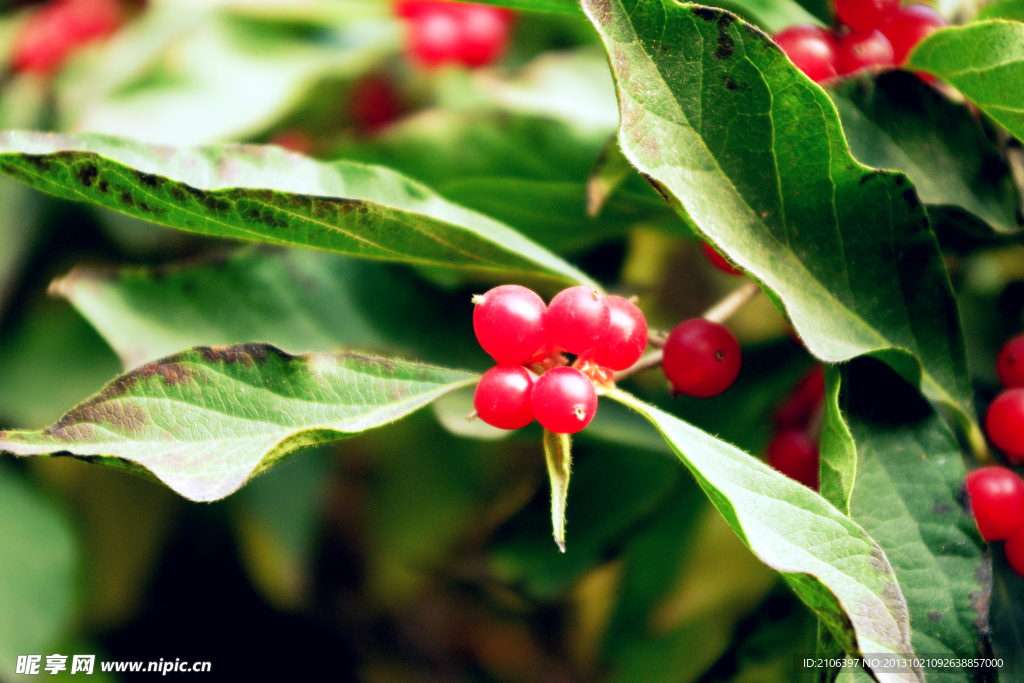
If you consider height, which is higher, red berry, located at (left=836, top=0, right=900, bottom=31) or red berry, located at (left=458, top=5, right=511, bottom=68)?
red berry, located at (left=458, top=5, right=511, bottom=68)

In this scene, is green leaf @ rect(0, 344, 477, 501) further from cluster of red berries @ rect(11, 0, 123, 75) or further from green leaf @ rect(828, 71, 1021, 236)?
cluster of red berries @ rect(11, 0, 123, 75)

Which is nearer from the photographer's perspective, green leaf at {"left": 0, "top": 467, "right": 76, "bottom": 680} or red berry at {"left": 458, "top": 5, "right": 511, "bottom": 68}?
green leaf at {"left": 0, "top": 467, "right": 76, "bottom": 680}

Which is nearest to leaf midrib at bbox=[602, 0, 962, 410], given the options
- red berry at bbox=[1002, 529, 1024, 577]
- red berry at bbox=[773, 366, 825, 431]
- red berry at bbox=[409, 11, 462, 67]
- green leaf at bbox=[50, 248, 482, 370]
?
red berry at bbox=[1002, 529, 1024, 577]

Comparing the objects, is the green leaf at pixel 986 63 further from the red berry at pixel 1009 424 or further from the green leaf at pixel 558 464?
the green leaf at pixel 558 464

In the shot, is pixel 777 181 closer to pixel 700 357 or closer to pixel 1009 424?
pixel 700 357

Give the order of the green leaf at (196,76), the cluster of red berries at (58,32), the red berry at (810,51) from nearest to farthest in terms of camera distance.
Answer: the red berry at (810,51) < the green leaf at (196,76) < the cluster of red berries at (58,32)

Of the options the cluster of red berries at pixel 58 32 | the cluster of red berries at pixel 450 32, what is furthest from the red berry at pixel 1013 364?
the cluster of red berries at pixel 58 32

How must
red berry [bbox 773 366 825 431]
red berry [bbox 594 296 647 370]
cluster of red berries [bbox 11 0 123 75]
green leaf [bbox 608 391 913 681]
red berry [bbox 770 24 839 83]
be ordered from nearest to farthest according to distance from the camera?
green leaf [bbox 608 391 913 681], red berry [bbox 594 296 647 370], red berry [bbox 770 24 839 83], red berry [bbox 773 366 825 431], cluster of red berries [bbox 11 0 123 75]
